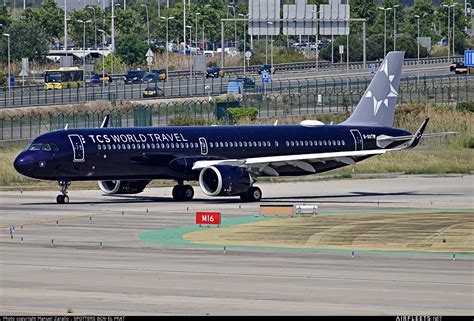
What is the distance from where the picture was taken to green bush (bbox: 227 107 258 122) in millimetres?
105312

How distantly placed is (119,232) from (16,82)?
12197 cm

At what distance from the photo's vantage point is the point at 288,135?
65875mm

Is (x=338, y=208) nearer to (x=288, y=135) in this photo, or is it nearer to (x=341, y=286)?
(x=288, y=135)

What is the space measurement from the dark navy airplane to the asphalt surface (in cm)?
362

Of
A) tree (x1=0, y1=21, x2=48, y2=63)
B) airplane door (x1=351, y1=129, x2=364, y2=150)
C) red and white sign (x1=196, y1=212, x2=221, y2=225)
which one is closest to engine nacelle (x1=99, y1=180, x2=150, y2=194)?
airplane door (x1=351, y1=129, x2=364, y2=150)

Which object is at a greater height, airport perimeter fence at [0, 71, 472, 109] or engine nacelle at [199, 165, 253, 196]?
airport perimeter fence at [0, 71, 472, 109]

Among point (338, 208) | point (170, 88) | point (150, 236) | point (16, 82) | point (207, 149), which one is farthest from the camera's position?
point (16, 82)

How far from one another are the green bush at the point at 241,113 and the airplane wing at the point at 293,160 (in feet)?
129

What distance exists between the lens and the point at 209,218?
4950 centimetres

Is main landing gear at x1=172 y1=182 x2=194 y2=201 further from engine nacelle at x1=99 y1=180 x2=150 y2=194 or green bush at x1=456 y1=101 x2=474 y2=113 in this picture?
green bush at x1=456 y1=101 x2=474 y2=113

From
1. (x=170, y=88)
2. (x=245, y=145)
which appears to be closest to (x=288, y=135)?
(x=245, y=145)

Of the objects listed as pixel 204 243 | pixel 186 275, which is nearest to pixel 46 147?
pixel 204 243

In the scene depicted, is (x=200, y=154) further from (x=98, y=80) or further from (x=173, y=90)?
(x=98, y=80)

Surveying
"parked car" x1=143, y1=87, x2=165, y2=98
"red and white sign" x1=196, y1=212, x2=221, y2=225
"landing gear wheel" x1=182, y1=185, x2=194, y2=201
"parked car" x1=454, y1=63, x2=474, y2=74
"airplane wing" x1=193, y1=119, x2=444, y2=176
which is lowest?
"landing gear wheel" x1=182, y1=185, x2=194, y2=201
